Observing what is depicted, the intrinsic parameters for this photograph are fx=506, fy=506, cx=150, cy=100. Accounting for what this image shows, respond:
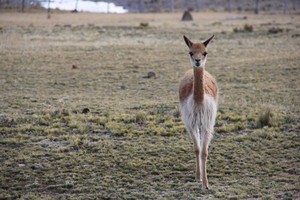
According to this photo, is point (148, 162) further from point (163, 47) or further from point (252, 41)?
point (252, 41)

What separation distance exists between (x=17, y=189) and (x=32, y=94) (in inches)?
249

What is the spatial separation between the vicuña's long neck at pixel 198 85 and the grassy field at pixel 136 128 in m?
1.16

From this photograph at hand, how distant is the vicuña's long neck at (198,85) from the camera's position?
265 inches

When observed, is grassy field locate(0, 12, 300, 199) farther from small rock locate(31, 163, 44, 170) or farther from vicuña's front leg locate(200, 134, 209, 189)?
vicuña's front leg locate(200, 134, 209, 189)

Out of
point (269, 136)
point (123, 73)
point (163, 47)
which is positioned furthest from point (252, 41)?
point (269, 136)

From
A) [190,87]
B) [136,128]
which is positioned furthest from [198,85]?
[136,128]

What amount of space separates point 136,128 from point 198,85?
3130mm

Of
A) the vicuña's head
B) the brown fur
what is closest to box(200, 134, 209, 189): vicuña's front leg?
the brown fur

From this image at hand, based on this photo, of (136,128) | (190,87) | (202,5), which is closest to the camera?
(190,87)

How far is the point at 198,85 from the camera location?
22.0ft

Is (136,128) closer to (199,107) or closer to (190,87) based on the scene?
(190,87)

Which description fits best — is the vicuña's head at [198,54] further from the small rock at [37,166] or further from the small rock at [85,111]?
the small rock at [85,111]

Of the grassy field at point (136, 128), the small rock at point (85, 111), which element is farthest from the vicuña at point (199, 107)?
the small rock at point (85, 111)

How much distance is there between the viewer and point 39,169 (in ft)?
24.2
